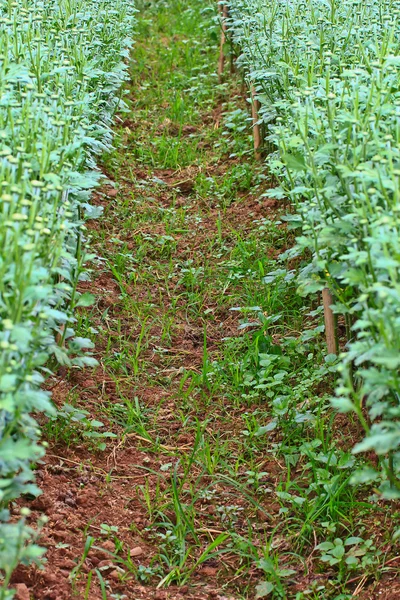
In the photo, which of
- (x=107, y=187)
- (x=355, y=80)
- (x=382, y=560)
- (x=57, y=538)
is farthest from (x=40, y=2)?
(x=382, y=560)

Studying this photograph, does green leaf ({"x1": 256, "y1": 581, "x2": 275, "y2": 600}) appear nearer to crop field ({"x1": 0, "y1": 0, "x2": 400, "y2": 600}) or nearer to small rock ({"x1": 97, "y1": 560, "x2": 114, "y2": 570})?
crop field ({"x1": 0, "y1": 0, "x2": 400, "y2": 600})

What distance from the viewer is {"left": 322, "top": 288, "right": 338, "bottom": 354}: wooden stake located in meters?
3.50

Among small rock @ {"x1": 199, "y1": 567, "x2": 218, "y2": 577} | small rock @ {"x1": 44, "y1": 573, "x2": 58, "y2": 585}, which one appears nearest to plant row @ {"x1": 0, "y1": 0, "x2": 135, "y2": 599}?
small rock @ {"x1": 44, "y1": 573, "x2": 58, "y2": 585}

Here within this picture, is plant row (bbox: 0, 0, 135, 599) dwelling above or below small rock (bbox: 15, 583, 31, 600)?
above

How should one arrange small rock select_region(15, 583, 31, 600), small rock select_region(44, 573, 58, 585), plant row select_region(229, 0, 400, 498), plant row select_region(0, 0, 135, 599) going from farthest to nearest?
small rock select_region(44, 573, 58, 585) < small rock select_region(15, 583, 31, 600) < plant row select_region(229, 0, 400, 498) < plant row select_region(0, 0, 135, 599)

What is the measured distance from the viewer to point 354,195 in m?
2.78

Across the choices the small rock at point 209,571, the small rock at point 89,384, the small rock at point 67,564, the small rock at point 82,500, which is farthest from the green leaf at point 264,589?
the small rock at point 89,384

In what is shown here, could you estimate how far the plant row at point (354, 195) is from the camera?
2.27m

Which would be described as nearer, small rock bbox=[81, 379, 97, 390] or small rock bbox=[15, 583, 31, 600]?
small rock bbox=[15, 583, 31, 600]

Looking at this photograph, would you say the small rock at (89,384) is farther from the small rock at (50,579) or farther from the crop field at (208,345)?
the small rock at (50,579)

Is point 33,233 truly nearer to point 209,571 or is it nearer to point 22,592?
point 22,592

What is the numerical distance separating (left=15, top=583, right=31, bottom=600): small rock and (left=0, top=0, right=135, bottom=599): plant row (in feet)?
0.22

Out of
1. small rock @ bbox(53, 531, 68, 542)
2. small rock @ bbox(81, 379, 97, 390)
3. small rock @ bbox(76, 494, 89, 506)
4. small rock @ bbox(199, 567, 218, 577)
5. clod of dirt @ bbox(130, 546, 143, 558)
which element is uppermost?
small rock @ bbox(81, 379, 97, 390)

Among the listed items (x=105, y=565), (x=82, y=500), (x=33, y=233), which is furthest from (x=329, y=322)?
(x=33, y=233)
